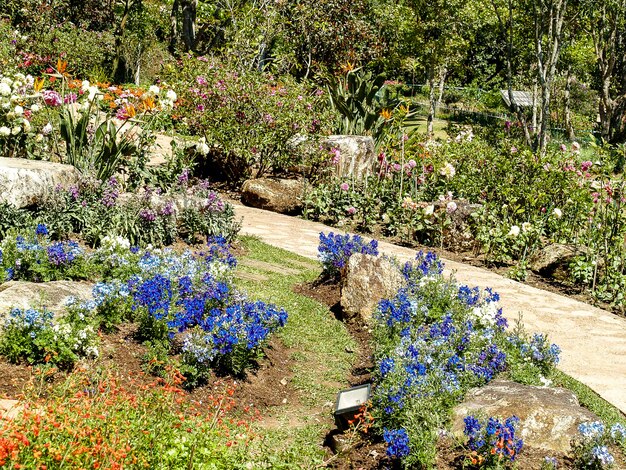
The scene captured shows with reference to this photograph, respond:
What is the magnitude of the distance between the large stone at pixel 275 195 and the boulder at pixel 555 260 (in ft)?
11.7

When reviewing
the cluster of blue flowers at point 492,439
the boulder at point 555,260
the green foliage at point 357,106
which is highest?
the green foliage at point 357,106

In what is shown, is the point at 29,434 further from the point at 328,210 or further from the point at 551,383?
the point at 328,210

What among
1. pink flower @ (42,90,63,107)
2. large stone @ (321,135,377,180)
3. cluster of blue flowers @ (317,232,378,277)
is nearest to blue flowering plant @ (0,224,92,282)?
cluster of blue flowers @ (317,232,378,277)

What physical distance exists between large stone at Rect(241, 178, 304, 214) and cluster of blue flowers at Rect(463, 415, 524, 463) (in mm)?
7391

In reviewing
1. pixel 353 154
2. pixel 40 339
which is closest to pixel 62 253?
pixel 40 339

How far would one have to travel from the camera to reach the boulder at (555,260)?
9133 mm

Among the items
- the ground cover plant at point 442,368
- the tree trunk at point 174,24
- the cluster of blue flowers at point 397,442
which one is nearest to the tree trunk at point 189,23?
the tree trunk at point 174,24

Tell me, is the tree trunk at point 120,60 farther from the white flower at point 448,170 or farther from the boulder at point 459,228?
the boulder at point 459,228

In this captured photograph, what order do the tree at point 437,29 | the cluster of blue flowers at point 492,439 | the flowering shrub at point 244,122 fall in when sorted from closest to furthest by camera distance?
the cluster of blue flowers at point 492,439 < the flowering shrub at point 244,122 < the tree at point 437,29

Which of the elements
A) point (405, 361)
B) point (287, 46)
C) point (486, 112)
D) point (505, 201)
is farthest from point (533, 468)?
point (486, 112)

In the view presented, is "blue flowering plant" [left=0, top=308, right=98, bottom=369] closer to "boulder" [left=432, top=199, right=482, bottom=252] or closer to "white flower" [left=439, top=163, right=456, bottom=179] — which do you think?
"boulder" [left=432, top=199, right=482, bottom=252]

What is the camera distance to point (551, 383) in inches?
212

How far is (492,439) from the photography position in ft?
13.1

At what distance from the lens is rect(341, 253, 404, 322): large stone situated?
6793mm
